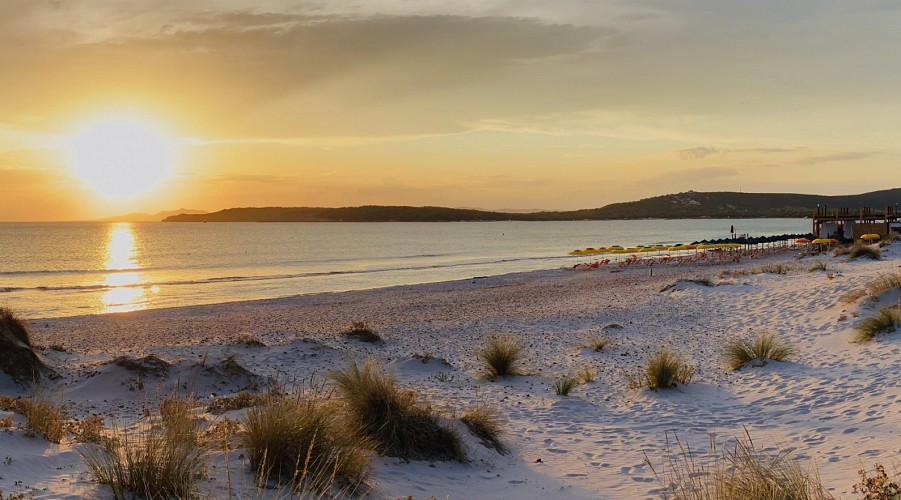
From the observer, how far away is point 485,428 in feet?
23.7

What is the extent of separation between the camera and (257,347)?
1307 cm

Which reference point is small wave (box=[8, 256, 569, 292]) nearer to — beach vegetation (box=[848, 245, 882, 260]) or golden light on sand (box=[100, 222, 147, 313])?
golden light on sand (box=[100, 222, 147, 313])

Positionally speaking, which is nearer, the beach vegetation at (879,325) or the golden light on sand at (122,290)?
the beach vegetation at (879,325)

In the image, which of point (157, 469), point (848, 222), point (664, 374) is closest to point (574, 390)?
point (664, 374)

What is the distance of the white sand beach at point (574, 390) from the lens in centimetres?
580

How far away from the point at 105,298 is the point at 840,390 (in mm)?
32270

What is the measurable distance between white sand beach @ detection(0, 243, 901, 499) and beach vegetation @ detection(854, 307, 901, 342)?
25 cm

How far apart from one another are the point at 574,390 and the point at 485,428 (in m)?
3.32

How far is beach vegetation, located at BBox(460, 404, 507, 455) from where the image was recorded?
700 centimetres

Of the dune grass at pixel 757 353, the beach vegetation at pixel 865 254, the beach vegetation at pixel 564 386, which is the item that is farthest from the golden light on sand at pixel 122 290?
the beach vegetation at pixel 865 254

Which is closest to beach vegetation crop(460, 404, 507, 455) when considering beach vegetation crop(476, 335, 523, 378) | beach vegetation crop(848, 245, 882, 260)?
beach vegetation crop(476, 335, 523, 378)

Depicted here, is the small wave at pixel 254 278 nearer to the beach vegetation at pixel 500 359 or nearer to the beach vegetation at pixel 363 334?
the beach vegetation at pixel 363 334

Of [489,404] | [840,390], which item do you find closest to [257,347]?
[489,404]

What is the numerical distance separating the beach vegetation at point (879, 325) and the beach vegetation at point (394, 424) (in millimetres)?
8811
